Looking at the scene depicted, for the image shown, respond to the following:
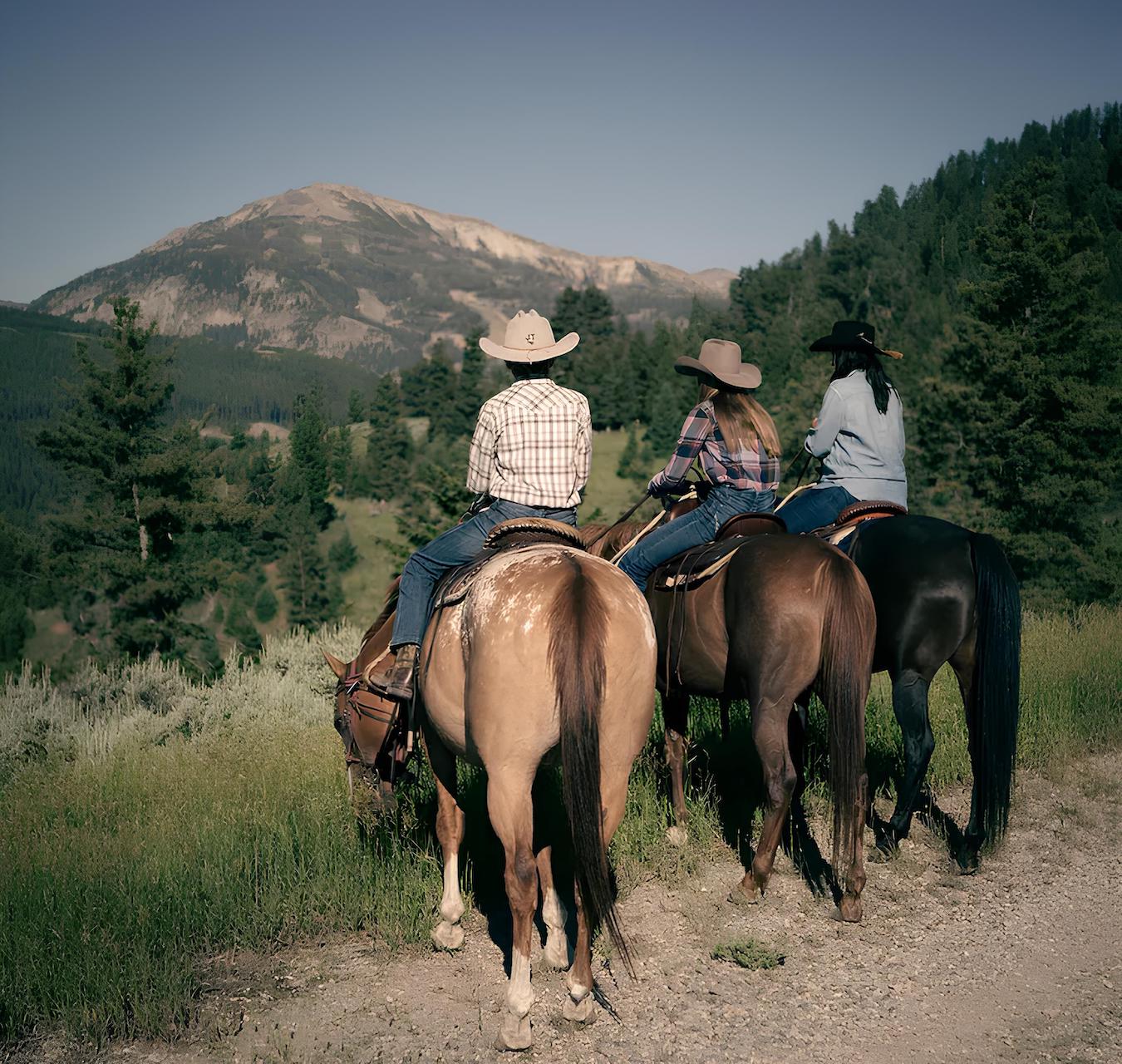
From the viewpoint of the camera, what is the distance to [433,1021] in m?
4.16

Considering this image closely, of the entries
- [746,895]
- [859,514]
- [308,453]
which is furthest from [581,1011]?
[308,453]

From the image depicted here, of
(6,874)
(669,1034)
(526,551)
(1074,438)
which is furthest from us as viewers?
(1074,438)

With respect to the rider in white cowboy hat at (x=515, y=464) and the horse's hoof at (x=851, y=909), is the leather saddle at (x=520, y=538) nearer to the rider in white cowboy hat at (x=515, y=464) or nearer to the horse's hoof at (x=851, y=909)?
the rider in white cowboy hat at (x=515, y=464)

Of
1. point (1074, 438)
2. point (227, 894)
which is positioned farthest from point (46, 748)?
point (1074, 438)

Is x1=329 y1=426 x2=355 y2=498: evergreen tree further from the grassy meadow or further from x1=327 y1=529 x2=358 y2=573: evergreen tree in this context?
the grassy meadow

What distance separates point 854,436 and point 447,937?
14.7ft

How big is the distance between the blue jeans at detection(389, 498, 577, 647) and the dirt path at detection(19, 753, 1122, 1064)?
5.88 ft

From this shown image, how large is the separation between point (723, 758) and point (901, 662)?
7.55ft

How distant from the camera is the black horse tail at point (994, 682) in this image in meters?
5.55

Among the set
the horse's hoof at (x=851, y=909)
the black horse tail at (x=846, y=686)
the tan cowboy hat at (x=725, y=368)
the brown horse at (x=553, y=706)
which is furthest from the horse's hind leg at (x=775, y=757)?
the tan cowboy hat at (x=725, y=368)

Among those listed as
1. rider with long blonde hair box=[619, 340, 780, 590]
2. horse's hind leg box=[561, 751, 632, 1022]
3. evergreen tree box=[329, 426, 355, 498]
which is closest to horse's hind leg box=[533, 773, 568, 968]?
horse's hind leg box=[561, 751, 632, 1022]

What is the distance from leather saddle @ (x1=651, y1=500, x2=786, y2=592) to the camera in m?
5.64

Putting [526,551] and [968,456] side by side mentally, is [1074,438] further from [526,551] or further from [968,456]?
[526,551]

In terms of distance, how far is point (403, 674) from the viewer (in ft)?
17.1
